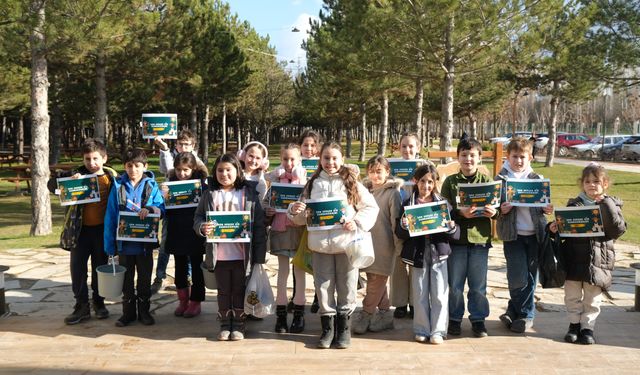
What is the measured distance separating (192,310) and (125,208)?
1.19 metres

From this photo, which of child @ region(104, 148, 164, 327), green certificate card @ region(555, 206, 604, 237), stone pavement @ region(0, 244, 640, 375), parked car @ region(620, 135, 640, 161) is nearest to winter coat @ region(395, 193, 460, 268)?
stone pavement @ region(0, 244, 640, 375)

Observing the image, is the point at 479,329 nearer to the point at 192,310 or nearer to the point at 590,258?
the point at 590,258

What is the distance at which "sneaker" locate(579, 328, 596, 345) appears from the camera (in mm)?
4738

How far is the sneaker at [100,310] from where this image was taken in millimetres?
5494

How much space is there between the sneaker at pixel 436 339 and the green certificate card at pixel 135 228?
2.56 meters

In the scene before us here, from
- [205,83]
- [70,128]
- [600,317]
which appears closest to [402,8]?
[600,317]

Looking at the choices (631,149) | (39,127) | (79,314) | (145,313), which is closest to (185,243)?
(145,313)

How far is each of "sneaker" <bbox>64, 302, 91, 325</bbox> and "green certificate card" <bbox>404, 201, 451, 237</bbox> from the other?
3160 mm

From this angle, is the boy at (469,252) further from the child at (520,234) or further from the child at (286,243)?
the child at (286,243)

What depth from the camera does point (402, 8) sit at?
13.5m

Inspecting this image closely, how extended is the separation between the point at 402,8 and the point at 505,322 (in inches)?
392

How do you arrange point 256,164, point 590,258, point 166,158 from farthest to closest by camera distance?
point 166,158, point 256,164, point 590,258

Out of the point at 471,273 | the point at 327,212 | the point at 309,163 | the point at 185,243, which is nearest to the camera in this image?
Result: the point at 327,212

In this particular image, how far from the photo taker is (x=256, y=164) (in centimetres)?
550
